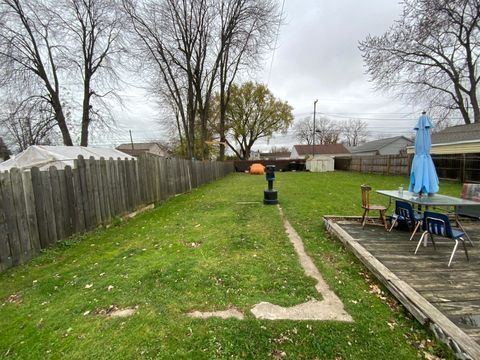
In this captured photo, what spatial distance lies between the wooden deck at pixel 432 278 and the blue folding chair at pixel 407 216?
25 centimetres

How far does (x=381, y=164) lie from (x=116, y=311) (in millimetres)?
23015

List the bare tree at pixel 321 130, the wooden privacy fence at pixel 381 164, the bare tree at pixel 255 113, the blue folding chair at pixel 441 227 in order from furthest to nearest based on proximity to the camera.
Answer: the bare tree at pixel 321 130 < the bare tree at pixel 255 113 < the wooden privacy fence at pixel 381 164 < the blue folding chair at pixel 441 227

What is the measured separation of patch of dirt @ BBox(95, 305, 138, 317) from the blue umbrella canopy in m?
5.17

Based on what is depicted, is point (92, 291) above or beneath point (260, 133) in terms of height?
beneath

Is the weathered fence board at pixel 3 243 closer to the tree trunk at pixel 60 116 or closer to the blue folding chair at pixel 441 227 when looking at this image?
the blue folding chair at pixel 441 227

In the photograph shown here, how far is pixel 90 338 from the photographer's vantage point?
212cm

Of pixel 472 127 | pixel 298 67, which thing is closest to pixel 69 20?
pixel 298 67

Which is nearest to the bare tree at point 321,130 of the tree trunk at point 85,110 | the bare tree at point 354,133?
the bare tree at point 354,133

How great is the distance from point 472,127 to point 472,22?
6.72m

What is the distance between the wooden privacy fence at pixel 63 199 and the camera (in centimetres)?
364

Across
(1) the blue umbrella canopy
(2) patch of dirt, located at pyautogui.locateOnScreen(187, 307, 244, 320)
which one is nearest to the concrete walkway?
(2) patch of dirt, located at pyautogui.locateOnScreen(187, 307, 244, 320)

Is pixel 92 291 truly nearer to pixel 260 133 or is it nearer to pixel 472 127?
pixel 472 127

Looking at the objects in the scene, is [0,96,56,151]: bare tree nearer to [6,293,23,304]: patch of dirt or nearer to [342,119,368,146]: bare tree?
[6,293,23,304]: patch of dirt

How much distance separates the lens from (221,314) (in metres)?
2.43
